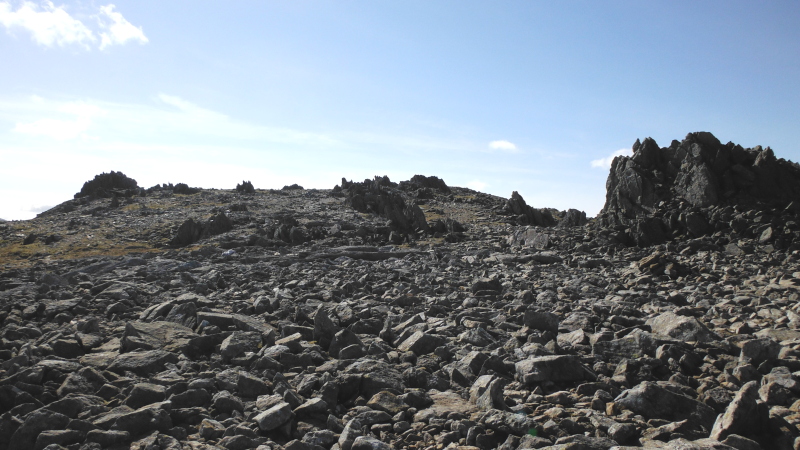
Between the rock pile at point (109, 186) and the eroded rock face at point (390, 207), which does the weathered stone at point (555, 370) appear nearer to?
the eroded rock face at point (390, 207)

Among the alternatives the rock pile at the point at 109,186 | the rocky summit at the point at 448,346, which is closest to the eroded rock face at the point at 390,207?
the rocky summit at the point at 448,346

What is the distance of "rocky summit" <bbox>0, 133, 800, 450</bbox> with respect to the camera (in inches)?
229

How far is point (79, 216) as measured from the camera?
59625 mm

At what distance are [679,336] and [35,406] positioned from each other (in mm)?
10265

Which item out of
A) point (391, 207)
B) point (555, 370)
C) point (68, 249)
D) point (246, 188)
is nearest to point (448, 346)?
point (555, 370)

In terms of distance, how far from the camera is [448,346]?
885cm

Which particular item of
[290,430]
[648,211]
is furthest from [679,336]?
[648,211]

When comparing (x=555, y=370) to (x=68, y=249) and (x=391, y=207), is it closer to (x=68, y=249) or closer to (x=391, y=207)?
(x=391, y=207)

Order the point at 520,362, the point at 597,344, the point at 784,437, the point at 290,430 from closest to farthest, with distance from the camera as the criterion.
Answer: the point at 784,437 → the point at 290,430 → the point at 520,362 → the point at 597,344

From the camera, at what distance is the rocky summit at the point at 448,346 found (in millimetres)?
5812

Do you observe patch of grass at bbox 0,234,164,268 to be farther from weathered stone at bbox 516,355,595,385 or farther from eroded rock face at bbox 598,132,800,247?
weathered stone at bbox 516,355,595,385

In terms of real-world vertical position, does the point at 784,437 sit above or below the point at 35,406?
above

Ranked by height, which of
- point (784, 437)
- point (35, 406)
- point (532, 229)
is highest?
point (532, 229)

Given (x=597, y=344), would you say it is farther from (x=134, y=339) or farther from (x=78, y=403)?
(x=134, y=339)
